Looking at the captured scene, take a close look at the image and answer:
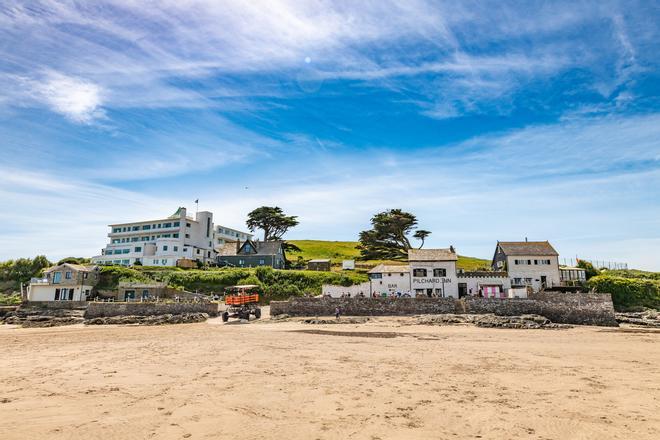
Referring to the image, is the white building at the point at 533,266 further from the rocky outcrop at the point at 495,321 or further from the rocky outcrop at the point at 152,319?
the rocky outcrop at the point at 152,319

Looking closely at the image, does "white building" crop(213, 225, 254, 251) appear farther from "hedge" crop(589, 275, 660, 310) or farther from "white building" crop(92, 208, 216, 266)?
"hedge" crop(589, 275, 660, 310)

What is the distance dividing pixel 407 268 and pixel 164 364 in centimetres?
3785

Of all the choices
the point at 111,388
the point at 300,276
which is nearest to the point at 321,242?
the point at 300,276

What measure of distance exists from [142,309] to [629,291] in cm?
5847

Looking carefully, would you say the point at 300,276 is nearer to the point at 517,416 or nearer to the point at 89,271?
the point at 89,271

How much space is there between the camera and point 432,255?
168 ft

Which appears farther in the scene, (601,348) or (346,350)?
(601,348)

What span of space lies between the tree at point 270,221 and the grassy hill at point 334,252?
6.61 meters

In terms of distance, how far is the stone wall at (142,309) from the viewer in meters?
44.7

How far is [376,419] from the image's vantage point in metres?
10.5

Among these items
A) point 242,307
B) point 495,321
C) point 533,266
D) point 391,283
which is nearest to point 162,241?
point 242,307

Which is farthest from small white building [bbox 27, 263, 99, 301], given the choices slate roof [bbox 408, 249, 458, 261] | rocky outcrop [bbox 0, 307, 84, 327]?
slate roof [bbox 408, 249, 458, 261]

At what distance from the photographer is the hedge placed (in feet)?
164

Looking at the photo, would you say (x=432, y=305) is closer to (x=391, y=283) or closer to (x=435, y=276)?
(x=435, y=276)
